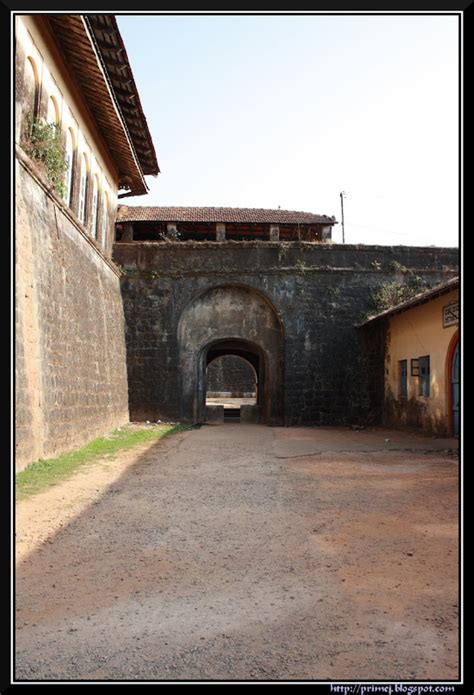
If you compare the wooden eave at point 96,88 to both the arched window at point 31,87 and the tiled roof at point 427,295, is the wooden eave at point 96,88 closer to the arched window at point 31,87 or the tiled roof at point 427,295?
the arched window at point 31,87

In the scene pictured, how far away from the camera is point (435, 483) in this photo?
22.9 feet

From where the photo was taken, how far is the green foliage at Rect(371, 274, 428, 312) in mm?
17203

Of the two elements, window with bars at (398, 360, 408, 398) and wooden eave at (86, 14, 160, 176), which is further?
window with bars at (398, 360, 408, 398)

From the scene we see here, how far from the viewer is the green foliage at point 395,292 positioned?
677 inches

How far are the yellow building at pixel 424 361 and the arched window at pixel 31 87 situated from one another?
8689 mm

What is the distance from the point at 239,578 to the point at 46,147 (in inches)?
352

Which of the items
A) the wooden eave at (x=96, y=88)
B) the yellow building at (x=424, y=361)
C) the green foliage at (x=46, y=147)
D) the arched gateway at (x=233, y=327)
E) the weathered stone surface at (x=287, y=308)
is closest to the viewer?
the green foliage at (x=46, y=147)

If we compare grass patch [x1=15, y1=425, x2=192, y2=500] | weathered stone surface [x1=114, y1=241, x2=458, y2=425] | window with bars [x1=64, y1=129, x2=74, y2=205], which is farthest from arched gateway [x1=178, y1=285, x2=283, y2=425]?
window with bars [x1=64, y1=129, x2=74, y2=205]

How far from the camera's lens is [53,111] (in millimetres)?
10875

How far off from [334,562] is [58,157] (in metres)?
9.30

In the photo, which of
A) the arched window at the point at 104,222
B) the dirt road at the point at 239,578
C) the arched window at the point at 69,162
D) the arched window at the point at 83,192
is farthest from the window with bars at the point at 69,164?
the dirt road at the point at 239,578

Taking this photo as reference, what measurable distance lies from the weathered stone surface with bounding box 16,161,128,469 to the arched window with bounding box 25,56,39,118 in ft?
4.57

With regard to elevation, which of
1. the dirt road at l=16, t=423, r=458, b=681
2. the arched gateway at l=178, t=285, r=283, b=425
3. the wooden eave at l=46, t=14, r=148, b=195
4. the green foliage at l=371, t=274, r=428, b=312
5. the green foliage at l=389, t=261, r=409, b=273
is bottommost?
the dirt road at l=16, t=423, r=458, b=681

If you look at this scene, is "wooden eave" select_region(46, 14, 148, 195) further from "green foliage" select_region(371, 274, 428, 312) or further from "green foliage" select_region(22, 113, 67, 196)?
"green foliage" select_region(371, 274, 428, 312)
